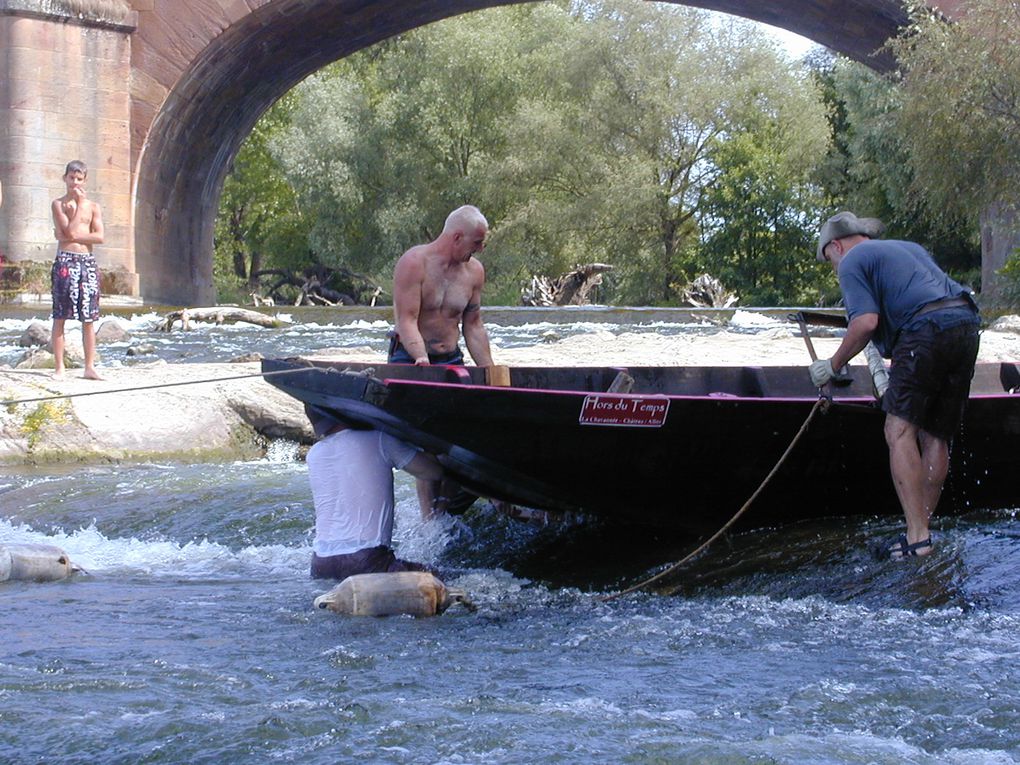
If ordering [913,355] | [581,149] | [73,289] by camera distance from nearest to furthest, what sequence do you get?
1. [913,355]
2. [73,289]
3. [581,149]

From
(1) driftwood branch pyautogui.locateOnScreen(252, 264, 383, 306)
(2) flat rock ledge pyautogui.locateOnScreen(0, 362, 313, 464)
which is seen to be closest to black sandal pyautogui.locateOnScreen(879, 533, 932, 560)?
(2) flat rock ledge pyautogui.locateOnScreen(0, 362, 313, 464)

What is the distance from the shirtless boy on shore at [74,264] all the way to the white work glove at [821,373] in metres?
6.18

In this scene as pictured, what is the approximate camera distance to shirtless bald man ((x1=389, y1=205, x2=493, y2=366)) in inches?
250

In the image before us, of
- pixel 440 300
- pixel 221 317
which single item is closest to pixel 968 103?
pixel 221 317

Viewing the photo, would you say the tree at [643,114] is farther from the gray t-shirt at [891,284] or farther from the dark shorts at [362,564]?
the dark shorts at [362,564]

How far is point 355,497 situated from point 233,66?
19.0m

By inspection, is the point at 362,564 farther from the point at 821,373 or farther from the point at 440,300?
the point at 821,373

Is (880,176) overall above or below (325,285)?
above

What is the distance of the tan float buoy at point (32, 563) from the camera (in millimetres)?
5773

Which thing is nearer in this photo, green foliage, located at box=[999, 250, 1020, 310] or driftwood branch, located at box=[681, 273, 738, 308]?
green foliage, located at box=[999, 250, 1020, 310]

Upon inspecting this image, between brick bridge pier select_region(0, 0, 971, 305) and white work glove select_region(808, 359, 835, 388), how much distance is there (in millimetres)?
17349

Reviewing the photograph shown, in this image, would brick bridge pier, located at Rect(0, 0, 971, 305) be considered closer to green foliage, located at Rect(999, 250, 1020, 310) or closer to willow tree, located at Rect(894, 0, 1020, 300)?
willow tree, located at Rect(894, 0, 1020, 300)

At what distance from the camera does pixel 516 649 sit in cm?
476

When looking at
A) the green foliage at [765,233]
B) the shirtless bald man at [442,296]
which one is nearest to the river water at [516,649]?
the shirtless bald man at [442,296]
